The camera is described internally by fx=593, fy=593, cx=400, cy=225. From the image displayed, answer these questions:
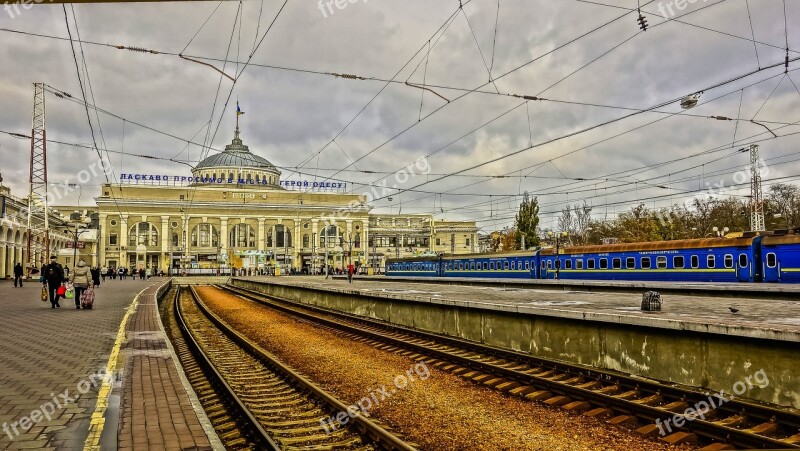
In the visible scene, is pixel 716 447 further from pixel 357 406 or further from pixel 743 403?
pixel 357 406

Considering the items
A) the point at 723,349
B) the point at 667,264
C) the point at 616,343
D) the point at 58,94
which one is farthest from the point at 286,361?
the point at 667,264

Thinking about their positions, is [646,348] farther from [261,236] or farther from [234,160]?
[234,160]

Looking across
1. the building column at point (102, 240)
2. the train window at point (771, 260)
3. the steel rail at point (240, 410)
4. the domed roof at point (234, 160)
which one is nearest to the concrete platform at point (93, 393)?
the steel rail at point (240, 410)

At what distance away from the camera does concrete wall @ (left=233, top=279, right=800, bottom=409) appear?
Result: 877cm

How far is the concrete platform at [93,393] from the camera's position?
6.20 metres

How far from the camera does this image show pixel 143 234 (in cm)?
11362

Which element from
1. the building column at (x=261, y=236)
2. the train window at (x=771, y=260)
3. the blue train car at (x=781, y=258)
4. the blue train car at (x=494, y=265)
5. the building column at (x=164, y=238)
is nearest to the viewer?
the blue train car at (x=781, y=258)

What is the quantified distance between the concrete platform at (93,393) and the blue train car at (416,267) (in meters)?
44.0

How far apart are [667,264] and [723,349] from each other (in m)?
21.7

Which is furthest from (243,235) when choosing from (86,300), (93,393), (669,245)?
(93,393)

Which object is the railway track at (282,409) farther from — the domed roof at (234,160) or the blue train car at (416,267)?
the domed roof at (234,160)

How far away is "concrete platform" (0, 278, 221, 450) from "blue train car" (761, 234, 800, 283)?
78.1ft

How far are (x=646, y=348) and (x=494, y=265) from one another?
35.3 metres

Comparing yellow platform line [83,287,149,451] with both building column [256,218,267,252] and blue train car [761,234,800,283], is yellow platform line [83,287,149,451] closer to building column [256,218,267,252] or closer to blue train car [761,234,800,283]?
blue train car [761,234,800,283]
